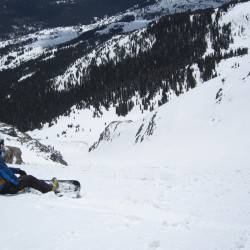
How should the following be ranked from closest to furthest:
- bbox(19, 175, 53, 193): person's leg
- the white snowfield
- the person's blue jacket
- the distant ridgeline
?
the white snowfield < the person's blue jacket < bbox(19, 175, 53, 193): person's leg < the distant ridgeline

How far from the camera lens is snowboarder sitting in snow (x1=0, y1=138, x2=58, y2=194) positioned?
11109 millimetres

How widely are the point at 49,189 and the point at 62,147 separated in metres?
74.9

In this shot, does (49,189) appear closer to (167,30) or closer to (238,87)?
(238,87)

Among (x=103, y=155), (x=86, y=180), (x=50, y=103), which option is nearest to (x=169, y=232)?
(x=86, y=180)

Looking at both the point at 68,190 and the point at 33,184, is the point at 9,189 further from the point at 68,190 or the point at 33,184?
the point at 68,190

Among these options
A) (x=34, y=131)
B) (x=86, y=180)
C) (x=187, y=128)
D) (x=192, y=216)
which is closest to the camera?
(x=192, y=216)

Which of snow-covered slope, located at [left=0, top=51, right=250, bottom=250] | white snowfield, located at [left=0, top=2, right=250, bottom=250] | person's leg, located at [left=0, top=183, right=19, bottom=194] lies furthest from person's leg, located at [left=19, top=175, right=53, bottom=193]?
snow-covered slope, located at [left=0, top=51, right=250, bottom=250]

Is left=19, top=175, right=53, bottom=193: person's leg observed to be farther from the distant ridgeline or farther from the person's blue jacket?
the distant ridgeline

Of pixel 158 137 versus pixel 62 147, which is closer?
pixel 158 137

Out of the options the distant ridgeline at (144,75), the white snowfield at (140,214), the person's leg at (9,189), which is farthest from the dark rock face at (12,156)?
the distant ridgeline at (144,75)

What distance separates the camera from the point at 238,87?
36500 millimetres

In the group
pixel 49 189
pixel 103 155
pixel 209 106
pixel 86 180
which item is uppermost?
pixel 49 189

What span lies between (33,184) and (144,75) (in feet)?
460

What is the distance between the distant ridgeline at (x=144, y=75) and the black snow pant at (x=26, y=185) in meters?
109
